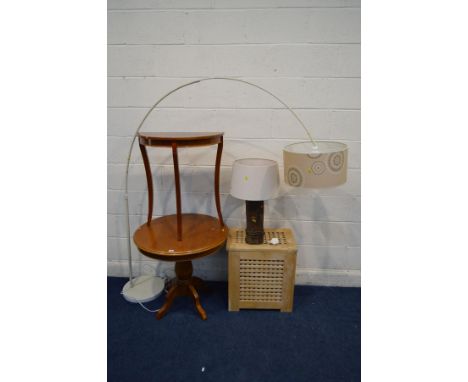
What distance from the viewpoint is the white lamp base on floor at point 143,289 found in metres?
2.09

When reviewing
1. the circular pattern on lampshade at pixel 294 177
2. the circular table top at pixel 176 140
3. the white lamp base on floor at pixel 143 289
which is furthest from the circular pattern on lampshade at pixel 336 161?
the white lamp base on floor at pixel 143 289

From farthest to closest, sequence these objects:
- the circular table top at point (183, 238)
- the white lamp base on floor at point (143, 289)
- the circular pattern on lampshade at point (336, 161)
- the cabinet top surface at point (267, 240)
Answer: the white lamp base on floor at point (143, 289)
the cabinet top surface at point (267, 240)
the circular table top at point (183, 238)
the circular pattern on lampshade at point (336, 161)

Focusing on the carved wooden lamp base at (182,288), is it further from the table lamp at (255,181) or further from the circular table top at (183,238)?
Result: the table lamp at (255,181)

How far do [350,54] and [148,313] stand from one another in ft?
6.53

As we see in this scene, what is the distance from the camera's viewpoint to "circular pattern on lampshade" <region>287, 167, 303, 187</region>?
1.58 m

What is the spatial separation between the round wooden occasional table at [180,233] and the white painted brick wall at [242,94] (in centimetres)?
21

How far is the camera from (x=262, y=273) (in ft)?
6.30

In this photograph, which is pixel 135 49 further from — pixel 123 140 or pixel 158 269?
pixel 158 269

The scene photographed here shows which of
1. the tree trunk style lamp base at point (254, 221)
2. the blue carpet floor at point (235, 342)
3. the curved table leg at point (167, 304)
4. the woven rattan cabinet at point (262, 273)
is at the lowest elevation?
the blue carpet floor at point (235, 342)

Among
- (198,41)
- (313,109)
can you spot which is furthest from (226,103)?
(313,109)

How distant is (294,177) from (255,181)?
8.7 inches

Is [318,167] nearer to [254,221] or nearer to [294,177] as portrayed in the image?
[294,177]

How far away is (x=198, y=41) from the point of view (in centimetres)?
192

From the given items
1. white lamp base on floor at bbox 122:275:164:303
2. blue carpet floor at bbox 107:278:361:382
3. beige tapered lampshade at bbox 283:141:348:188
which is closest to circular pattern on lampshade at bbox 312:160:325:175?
beige tapered lampshade at bbox 283:141:348:188
